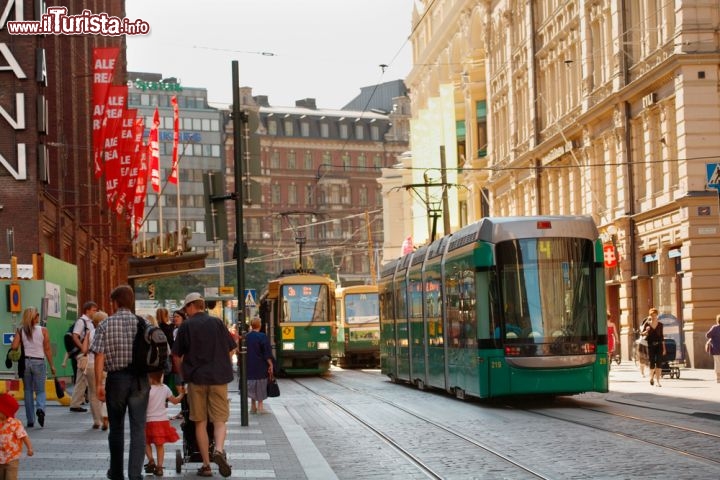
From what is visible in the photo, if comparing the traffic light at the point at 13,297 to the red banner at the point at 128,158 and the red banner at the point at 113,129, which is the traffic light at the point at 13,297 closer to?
the red banner at the point at 113,129

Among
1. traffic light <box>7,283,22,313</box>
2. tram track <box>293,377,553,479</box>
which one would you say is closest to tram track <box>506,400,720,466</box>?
tram track <box>293,377,553,479</box>

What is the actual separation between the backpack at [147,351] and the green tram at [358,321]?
3977 cm

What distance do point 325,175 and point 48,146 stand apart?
103211 millimetres

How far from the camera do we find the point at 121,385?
12.5 metres

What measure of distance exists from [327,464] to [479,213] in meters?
55.1

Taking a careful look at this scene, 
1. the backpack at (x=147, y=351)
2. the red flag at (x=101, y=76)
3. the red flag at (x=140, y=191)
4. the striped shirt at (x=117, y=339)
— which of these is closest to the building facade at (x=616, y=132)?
the backpack at (x=147, y=351)

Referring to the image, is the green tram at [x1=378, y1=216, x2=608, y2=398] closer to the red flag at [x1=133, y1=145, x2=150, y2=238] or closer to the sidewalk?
the sidewalk

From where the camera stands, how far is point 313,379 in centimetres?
4306

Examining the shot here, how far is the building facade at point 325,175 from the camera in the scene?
5379 inches

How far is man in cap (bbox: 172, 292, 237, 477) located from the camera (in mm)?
13727

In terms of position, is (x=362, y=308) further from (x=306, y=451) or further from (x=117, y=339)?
(x=117, y=339)

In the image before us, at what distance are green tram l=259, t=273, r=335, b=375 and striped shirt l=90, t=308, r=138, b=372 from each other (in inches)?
1260

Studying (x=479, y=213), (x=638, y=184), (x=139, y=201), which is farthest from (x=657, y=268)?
(x=479, y=213)

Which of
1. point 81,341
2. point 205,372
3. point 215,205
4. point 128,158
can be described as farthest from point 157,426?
point 128,158
